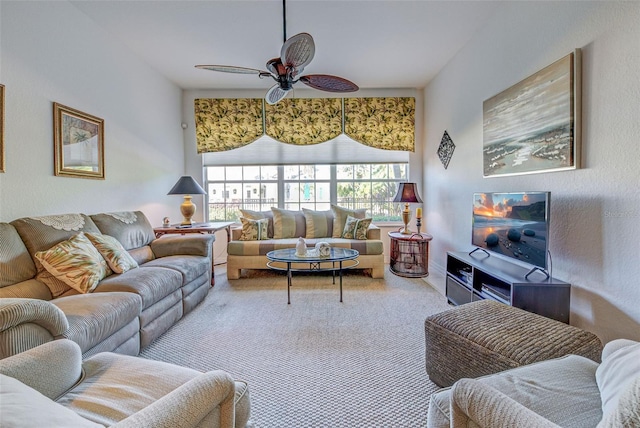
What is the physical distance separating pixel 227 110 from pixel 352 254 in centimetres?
319

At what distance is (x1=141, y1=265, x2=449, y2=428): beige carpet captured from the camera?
61.9 inches

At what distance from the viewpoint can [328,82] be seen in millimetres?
2553

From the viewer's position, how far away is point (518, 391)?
105 centimetres

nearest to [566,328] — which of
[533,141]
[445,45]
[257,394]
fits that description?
[533,141]

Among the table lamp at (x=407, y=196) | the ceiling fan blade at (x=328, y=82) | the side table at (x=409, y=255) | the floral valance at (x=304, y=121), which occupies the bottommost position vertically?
the side table at (x=409, y=255)

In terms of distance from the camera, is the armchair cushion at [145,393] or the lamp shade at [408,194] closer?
the armchair cushion at [145,393]

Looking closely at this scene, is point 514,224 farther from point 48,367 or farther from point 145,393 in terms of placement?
point 48,367

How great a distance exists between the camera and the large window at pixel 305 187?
5.04 metres

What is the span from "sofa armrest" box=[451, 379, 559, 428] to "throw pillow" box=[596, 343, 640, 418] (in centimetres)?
26

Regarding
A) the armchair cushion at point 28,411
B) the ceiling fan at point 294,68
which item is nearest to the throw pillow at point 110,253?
the ceiling fan at point 294,68

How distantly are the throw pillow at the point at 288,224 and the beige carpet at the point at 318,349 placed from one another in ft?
3.32

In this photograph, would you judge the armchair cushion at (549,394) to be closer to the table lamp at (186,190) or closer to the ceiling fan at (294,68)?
the ceiling fan at (294,68)

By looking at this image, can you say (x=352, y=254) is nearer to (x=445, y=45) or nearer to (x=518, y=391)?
(x=518, y=391)

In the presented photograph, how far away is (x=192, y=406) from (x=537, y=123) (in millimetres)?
2789
